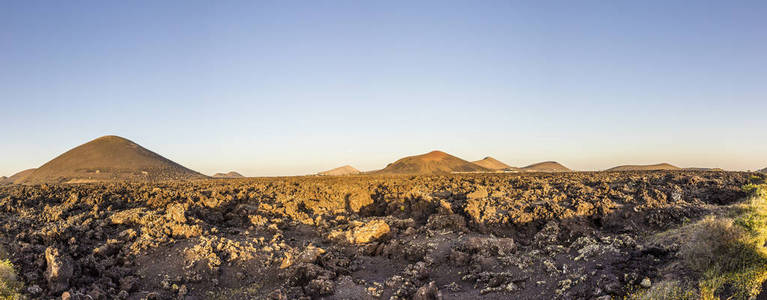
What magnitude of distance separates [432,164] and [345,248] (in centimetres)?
8020

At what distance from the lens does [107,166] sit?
64.0 m

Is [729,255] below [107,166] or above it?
below

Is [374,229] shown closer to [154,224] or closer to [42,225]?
[154,224]

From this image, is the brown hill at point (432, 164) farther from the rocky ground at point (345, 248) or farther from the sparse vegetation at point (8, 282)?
the sparse vegetation at point (8, 282)

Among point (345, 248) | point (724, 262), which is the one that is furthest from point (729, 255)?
point (345, 248)

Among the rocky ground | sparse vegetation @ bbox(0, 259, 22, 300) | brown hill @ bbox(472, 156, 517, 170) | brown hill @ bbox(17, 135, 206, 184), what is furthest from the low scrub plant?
brown hill @ bbox(472, 156, 517, 170)

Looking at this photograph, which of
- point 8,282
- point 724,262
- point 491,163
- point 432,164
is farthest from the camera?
point 491,163

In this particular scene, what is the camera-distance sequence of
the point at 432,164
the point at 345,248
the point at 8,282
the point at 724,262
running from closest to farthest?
1. the point at 724,262
2. the point at 8,282
3. the point at 345,248
4. the point at 432,164

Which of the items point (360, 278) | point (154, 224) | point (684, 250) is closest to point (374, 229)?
point (360, 278)

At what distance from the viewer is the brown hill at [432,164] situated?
89312mm

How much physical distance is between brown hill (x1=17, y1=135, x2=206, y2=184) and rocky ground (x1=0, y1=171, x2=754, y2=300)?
1852 inches

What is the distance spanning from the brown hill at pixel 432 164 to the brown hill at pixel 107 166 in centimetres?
4197

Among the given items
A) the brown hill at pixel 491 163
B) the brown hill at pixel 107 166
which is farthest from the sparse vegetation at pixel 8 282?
the brown hill at pixel 491 163

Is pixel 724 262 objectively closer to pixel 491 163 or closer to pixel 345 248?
pixel 345 248
